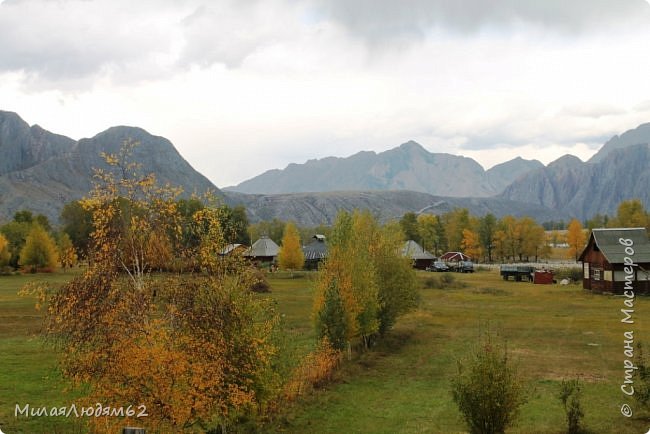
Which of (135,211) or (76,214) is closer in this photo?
(135,211)

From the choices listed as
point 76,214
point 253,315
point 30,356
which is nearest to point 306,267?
point 76,214

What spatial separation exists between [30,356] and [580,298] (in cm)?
4983

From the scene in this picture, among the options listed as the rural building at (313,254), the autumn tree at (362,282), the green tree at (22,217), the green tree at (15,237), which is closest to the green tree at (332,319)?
the autumn tree at (362,282)

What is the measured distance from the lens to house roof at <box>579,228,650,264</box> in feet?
176

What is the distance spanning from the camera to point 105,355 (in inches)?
457

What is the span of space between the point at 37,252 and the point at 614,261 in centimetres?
8409

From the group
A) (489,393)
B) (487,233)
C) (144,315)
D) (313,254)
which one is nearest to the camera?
(144,315)

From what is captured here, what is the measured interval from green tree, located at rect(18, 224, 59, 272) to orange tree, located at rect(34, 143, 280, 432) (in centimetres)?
8191

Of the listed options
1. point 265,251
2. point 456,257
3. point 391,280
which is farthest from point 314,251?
point 391,280

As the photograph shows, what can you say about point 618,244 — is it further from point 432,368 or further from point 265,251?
point 265,251

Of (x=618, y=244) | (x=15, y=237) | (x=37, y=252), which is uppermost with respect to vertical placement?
(x=618, y=244)

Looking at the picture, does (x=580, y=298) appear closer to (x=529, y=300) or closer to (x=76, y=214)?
(x=529, y=300)

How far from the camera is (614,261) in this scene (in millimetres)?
53219

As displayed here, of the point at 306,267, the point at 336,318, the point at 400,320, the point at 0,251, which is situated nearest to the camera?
the point at 336,318
